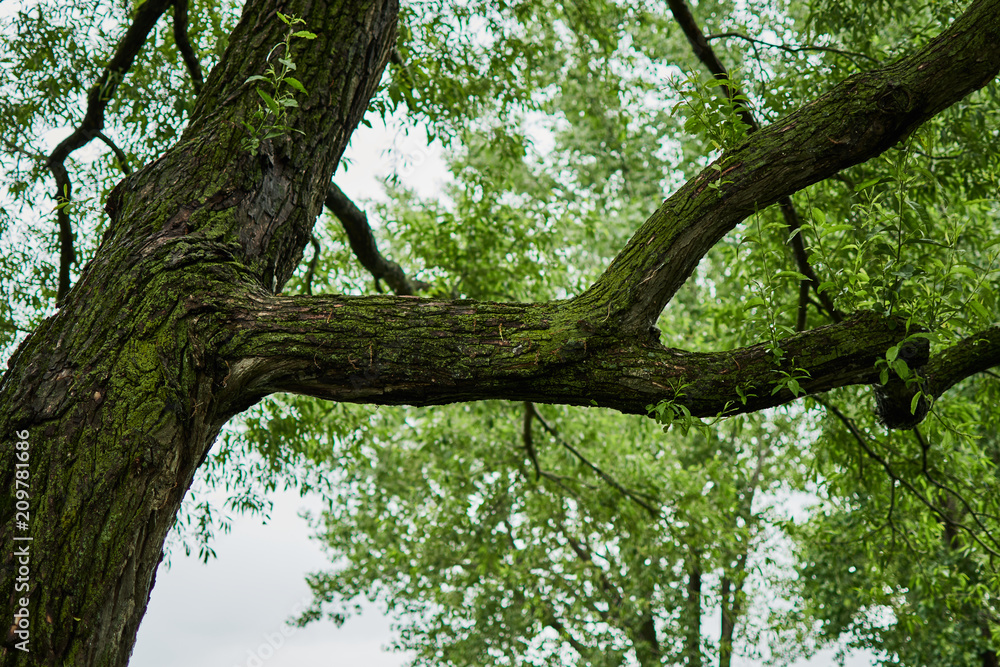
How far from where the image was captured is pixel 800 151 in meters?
2.21

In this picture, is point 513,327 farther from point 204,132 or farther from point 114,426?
point 204,132

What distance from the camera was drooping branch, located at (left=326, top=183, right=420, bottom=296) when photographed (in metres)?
4.72

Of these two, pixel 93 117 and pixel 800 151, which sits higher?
pixel 93 117

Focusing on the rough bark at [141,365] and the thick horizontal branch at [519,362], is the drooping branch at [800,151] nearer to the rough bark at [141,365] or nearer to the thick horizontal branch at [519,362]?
the thick horizontal branch at [519,362]

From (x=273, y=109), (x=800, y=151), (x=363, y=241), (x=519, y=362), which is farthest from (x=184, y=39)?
(x=800, y=151)

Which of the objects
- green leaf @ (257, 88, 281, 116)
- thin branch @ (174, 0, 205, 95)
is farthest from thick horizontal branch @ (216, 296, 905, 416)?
thin branch @ (174, 0, 205, 95)

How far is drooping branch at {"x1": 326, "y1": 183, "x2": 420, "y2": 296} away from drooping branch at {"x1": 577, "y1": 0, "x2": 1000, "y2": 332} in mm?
2470

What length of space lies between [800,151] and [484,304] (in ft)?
3.41

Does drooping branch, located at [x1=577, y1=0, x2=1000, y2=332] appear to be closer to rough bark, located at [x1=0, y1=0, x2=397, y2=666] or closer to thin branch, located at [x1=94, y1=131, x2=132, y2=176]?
rough bark, located at [x1=0, y1=0, x2=397, y2=666]

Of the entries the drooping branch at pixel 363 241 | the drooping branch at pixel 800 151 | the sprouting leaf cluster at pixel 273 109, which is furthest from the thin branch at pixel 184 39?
the drooping branch at pixel 800 151

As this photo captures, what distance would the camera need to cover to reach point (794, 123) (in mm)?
2268

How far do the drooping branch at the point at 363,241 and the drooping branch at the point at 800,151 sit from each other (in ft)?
8.11

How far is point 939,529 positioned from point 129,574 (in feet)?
15.9

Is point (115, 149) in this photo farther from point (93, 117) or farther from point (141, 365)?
point (141, 365)
